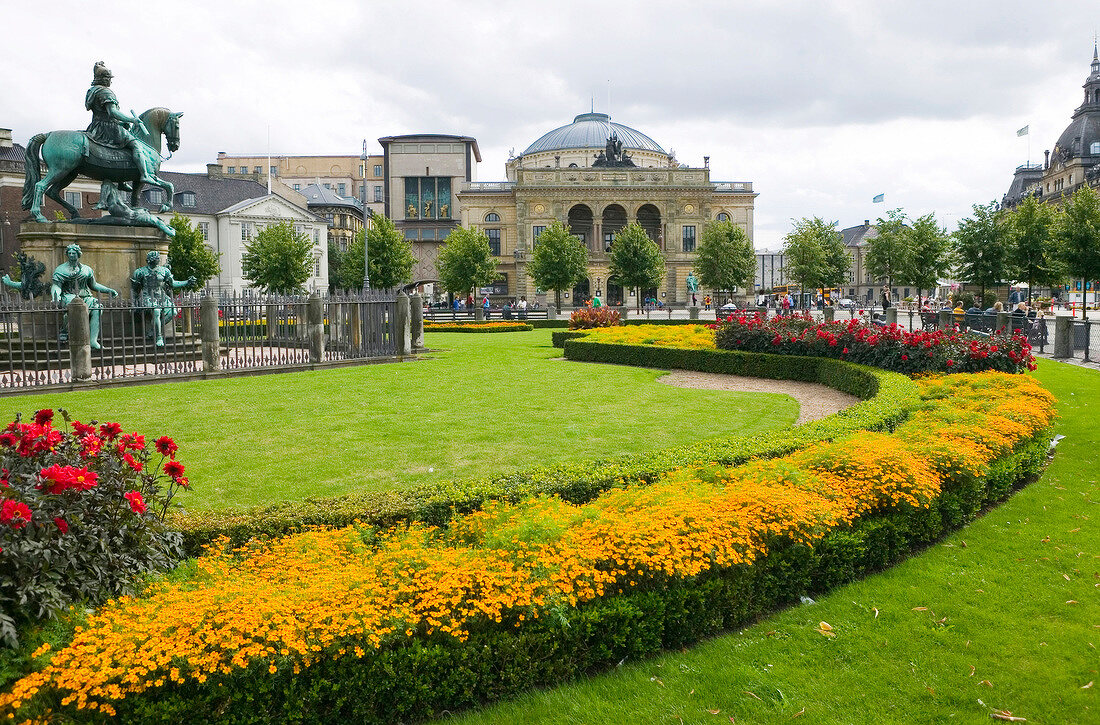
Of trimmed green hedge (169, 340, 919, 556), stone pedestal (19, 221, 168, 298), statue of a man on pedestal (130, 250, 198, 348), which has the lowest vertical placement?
trimmed green hedge (169, 340, 919, 556)

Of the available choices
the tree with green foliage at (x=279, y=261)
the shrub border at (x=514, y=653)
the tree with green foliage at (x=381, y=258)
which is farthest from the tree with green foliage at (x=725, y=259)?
the shrub border at (x=514, y=653)

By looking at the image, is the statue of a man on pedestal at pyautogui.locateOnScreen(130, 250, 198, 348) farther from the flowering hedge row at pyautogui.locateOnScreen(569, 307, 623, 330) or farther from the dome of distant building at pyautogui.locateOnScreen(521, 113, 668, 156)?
the dome of distant building at pyautogui.locateOnScreen(521, 113, 668, 156)

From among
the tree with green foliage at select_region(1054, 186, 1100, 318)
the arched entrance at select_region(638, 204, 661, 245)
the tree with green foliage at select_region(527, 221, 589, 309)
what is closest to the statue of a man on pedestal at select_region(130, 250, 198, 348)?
the tree with green foliage at select_region(1054, 186, 1100, 318)

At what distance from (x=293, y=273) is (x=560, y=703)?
52878 millimetres

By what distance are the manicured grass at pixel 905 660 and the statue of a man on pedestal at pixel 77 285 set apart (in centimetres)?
1697

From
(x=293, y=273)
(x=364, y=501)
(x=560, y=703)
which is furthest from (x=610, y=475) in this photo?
(x=293, y=273)

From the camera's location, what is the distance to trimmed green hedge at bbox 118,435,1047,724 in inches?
149

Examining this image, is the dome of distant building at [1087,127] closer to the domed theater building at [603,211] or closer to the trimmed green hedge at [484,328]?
the domed theater building at [603,211]

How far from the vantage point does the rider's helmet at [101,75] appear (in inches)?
719

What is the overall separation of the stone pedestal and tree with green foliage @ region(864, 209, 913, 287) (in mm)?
38035

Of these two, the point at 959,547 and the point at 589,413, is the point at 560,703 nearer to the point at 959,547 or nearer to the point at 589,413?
the point at 959,547

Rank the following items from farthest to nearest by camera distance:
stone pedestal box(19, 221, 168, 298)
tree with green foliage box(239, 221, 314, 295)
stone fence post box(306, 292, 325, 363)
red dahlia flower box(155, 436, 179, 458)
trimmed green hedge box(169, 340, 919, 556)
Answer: tree with green foliage box(239, 221, 314, 295) → stone fence post box(306, 292, 325, 363) → stone pedestal box(19, 221, 168, 298) → trimmed green hedge box(169, 340, 919, 556) → red dahlia flower box(155, 436, 179, 458)

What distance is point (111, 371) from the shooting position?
17125 mm

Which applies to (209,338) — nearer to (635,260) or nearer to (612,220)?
(635,260)
